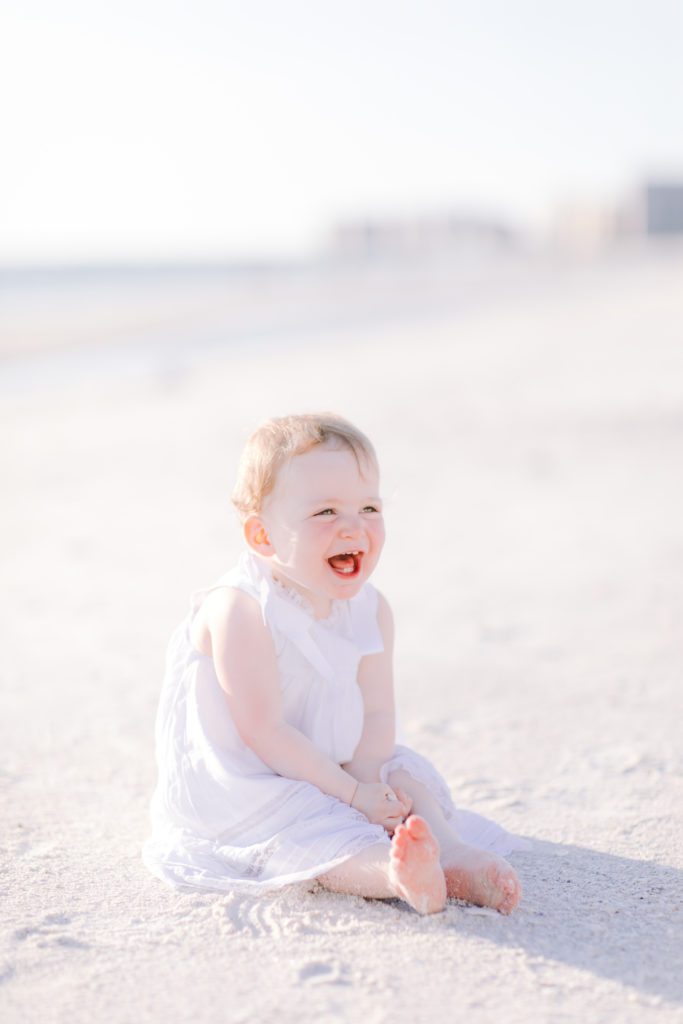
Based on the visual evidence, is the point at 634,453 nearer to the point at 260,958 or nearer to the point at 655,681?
the point at 655,681

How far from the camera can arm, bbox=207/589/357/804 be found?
241 centimetres

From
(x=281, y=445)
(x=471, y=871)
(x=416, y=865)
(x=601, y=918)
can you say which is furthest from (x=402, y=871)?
(x=281, y=445)

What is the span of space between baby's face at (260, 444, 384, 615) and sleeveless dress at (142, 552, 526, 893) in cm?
9

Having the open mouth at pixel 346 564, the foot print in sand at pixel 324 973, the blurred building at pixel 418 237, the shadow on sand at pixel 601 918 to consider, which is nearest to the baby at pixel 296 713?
the open mouth at pixel 346 564

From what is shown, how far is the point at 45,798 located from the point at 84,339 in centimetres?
2073

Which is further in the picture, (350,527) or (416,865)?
(350,527)

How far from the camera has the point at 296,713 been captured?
2504 mm

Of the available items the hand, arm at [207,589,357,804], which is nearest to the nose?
arm at [207,589,357,804]

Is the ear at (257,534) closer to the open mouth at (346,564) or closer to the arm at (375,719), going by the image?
the open mouth at (346,564)

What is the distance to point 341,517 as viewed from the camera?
2443mm

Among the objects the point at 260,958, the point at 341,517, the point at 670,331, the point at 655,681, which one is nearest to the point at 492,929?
the point at 260,958

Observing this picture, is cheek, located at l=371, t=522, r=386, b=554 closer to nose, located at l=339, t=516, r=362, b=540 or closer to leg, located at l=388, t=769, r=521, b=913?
nose, located at l=339, t=516, r=362, b=540

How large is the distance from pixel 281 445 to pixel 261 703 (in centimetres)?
50

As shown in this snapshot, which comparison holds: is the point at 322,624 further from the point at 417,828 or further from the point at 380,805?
A: the point at 417,828
